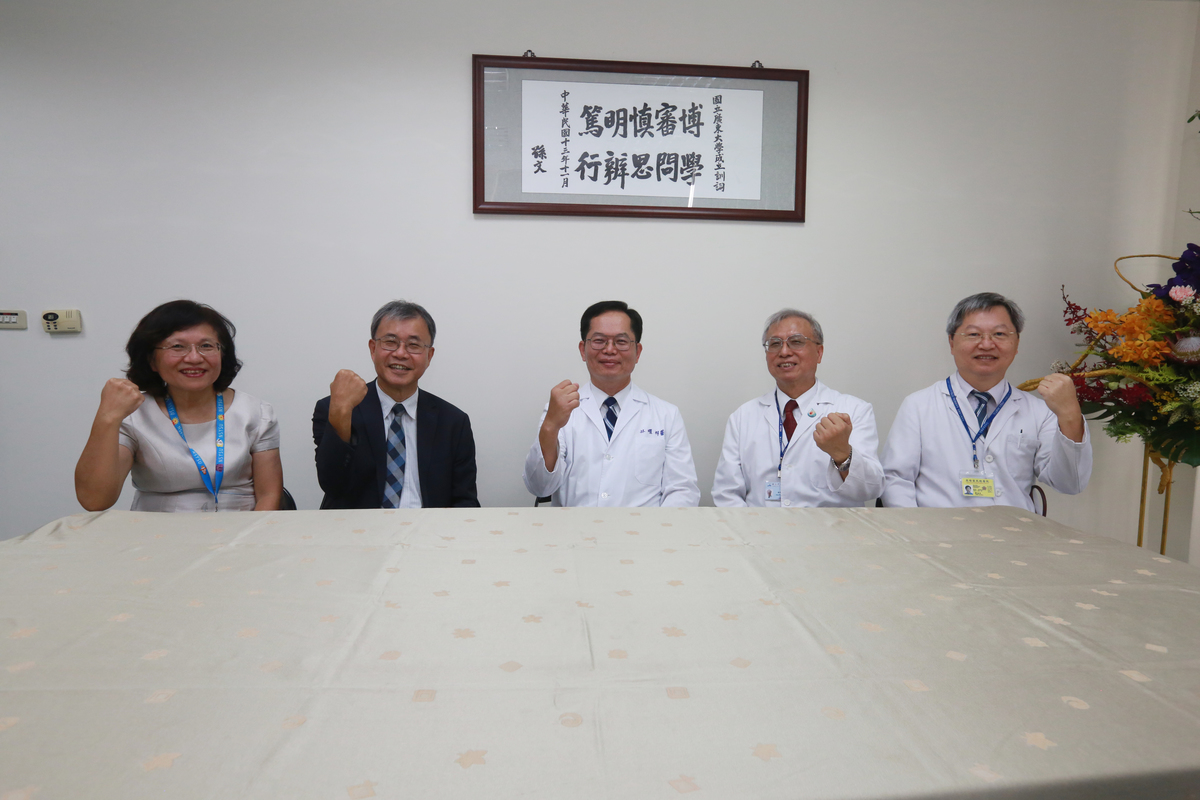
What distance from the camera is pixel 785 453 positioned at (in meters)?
2.32

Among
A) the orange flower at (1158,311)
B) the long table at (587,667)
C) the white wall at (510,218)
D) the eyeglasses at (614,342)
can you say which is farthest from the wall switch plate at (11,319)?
the orange flower at (1158,311)

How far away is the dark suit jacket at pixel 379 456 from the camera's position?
1997 mm

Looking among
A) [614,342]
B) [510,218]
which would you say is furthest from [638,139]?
[614,342]

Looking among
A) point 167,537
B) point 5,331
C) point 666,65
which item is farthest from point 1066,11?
point 5,331

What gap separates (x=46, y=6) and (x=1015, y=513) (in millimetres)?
3752

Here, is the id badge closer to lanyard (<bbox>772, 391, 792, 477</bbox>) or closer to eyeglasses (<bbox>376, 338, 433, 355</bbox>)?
lanyard (<bbox>772, 391, 792, 477</bbox>)

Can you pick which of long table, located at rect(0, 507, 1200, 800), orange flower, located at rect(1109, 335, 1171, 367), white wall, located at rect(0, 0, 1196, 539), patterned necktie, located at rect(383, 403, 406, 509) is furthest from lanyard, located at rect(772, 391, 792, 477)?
patterned necktie, located at rect(383, 403, 406, 509)

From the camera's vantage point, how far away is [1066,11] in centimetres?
282

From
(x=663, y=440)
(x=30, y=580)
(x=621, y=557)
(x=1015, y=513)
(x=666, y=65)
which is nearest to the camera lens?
(x=30, y=580)

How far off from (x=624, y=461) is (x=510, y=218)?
1140 mm

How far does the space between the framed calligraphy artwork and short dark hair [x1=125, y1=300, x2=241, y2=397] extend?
1135 mm

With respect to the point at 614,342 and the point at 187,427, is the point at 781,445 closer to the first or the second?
the point at 614,342

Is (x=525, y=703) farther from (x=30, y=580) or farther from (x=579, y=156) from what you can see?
(x=579, y=156)

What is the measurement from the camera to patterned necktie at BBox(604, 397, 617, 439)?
2398mm
